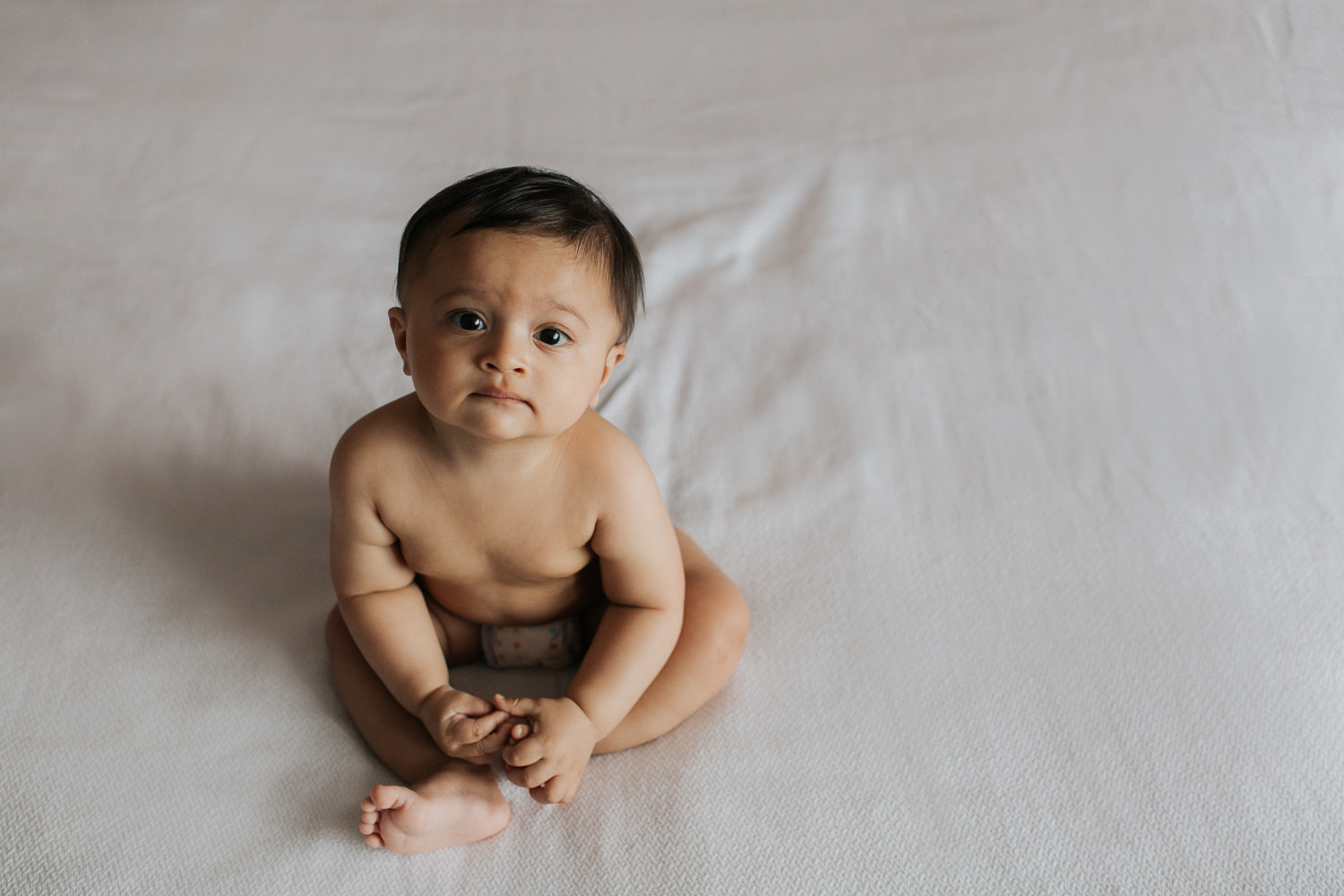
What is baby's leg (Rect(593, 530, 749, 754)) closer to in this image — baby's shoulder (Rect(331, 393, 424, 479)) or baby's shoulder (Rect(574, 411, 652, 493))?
baby's shoulder (Rect(574, 411, 652, 493))

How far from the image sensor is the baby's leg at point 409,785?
2.30 feet

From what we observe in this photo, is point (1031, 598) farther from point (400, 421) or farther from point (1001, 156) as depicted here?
point (1001, 156)

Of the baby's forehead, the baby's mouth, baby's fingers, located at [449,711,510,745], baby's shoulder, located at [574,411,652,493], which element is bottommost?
baby's fingers, located at [449,711,510,745]

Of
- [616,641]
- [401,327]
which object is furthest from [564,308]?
[616,641]

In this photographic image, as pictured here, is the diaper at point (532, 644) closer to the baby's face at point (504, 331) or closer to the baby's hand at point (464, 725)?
the baby's hand at point (464, 725)

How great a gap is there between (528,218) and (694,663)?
14.4 inches

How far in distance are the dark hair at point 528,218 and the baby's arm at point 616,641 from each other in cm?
15

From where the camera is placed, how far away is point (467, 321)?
69cm

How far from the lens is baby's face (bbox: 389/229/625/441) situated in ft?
2.22

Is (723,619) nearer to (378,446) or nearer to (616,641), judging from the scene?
(616,641)

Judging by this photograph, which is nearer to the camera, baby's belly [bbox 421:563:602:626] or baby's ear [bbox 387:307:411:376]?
baby's ear [bbox 387:307:411:376]

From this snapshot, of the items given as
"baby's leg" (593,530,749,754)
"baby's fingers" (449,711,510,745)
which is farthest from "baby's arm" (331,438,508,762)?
"baby's leg" (593,530,749,754)

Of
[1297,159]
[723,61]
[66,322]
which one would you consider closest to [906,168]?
[723,61]

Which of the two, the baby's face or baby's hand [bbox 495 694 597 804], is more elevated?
the baby's face
